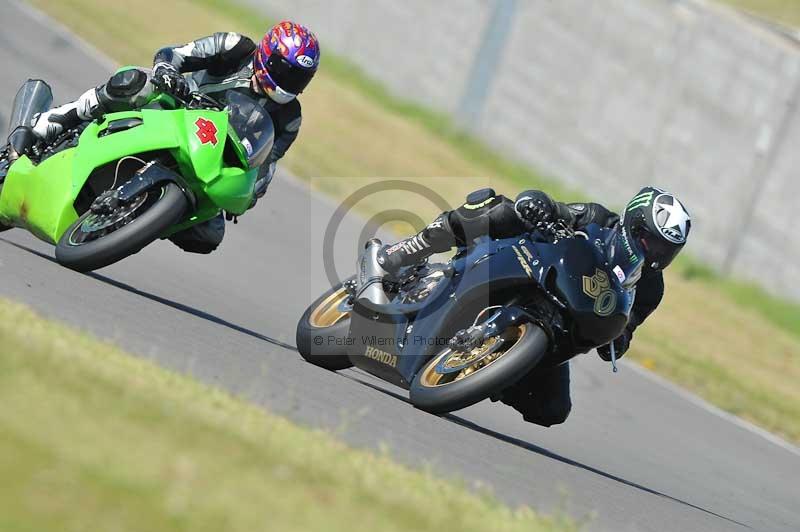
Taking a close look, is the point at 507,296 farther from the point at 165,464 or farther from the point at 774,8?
the point at 774,8

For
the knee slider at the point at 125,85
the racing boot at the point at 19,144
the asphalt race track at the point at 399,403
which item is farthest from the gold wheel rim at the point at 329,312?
the racing boot at the point at 19,144

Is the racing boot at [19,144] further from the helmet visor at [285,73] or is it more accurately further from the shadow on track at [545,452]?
the shadow on track at [545,452]

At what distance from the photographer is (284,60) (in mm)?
7539

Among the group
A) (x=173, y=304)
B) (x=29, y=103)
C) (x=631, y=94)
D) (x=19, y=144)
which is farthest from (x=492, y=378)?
(x=631, y=94)

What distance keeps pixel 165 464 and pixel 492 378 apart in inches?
104

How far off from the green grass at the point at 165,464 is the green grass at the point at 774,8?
19844mm

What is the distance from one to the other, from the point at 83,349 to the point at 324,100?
43.4 ft

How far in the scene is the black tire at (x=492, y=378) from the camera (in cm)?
638

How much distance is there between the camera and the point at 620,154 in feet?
54.0

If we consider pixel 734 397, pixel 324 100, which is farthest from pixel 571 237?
pixel 324 100

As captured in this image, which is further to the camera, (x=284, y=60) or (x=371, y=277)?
(x=284, y=60)

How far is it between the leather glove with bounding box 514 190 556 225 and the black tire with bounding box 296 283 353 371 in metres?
1.24

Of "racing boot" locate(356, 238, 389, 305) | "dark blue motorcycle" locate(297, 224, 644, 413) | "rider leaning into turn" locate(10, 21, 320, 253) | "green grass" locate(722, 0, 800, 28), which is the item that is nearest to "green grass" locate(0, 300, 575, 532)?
"dark blue motorcycle" locate(297, 224, 644, 413)

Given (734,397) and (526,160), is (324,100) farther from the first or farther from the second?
(734,397)
